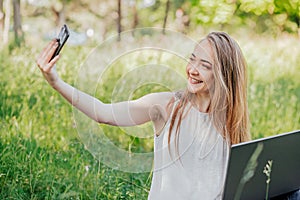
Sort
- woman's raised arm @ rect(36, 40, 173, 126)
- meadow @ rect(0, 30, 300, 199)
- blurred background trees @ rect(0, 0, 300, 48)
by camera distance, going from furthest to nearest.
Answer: blurred background trees @ rect(0, 0, 300, 48) → meadow @ rect(0, 30, 300, 199) → woman's raised arm @ rect(36, 40, 173, 126)

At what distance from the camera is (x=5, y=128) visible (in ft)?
9.62

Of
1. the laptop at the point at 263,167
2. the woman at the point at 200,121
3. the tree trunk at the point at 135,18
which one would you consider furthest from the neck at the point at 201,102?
the tree trunk at the point at 135,18

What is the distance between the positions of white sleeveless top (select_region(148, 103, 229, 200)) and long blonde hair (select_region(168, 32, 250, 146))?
1.0 inches

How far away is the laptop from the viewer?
5.06 ft

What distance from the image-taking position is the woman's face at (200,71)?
1.86 metres

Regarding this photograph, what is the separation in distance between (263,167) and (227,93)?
38 centimetres

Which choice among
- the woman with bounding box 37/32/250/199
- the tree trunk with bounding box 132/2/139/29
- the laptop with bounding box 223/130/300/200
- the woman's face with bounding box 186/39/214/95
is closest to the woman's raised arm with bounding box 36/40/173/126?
the woman with bounding box 37/32/250/199

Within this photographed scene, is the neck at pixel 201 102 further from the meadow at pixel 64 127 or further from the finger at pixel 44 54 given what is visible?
the finger at pixel 44 54

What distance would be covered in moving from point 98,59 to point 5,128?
3.98 ft

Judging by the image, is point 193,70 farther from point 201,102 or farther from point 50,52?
point 50,52

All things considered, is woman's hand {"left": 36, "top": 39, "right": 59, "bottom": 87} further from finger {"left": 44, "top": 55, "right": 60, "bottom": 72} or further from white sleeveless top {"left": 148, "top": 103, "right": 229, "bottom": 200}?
white sleeveless top {"left": 148, "top": 103, "right": 229, "bottom": 200}

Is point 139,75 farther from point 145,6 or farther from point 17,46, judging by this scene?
point 145,6

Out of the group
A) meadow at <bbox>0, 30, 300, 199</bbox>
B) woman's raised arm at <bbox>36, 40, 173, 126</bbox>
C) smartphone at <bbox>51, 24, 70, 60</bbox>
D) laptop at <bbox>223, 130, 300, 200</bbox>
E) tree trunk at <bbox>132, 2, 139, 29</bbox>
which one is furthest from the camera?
tree trunk at <bbox>132, 2, 139, 29</bbox>

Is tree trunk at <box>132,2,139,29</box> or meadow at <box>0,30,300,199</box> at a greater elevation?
tree trunk at <box>132,2,139,29</box>
